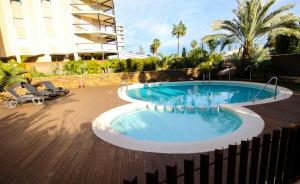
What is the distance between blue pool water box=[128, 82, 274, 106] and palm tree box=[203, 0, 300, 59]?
364 centimetres

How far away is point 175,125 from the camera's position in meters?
7.89

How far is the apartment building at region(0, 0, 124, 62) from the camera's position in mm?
24797

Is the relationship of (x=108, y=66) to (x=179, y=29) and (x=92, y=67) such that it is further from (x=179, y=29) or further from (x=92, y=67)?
(x=179, y=29)

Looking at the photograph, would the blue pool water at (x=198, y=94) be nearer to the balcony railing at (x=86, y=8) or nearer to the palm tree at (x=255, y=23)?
the palm tree at (x=255, y=23)

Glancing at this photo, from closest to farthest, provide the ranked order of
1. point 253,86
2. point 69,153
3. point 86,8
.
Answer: point 69,153 → point 253,86 → point 86,8

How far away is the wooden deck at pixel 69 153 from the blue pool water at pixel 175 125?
1.21m

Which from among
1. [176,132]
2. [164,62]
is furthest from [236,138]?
[164,62]

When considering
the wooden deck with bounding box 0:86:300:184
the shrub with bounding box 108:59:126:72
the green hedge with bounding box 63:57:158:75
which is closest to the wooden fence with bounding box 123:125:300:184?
the wooden deck with bounding box 0:86:300:184

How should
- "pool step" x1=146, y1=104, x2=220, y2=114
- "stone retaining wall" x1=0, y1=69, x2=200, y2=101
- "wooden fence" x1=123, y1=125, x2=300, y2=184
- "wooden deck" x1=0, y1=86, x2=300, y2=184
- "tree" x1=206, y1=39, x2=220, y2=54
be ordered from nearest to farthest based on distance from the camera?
"wooden fence" x1=123, y1=125, x2=300, y2=184 < "wooden deck" x1=0, y1=86, x2=300, y2=184 < "pool step" x1=146, y1=104, x2=220, y2=114 < "stone retaining wall" x1=0, y1=69, x2=200, y2=101 < "tree" x1=206, y1=39, x2=220, y2=54

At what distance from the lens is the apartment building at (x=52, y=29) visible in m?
24.8

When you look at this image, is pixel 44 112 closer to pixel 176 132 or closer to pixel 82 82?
pixel 176 132

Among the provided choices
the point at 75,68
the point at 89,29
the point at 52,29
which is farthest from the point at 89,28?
the point at 75,68

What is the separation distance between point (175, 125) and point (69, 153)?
4529mm

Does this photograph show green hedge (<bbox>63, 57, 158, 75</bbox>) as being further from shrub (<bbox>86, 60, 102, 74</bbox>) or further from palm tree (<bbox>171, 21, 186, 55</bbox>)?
palm tree (<bbox>171, 21, 186, 55</bbox>)
